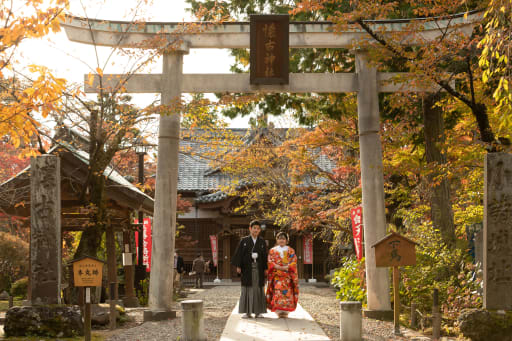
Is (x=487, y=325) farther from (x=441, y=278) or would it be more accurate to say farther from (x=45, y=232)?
(x=45, y=232)

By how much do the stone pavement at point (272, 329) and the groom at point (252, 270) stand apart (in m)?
0.24

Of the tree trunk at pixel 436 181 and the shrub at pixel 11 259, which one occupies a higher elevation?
the tree trunk at pixel 436 181

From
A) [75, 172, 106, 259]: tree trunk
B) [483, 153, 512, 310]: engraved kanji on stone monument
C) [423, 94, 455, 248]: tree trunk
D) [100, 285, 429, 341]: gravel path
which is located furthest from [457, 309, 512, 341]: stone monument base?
[75, 172, 106, 259]: tree trunk

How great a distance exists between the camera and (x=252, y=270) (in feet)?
34.1

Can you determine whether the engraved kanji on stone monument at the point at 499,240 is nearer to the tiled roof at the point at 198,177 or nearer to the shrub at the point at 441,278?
the shrub at the point at 441,278

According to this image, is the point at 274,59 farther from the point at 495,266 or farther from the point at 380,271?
the point at 495,266

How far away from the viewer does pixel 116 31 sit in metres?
11.5

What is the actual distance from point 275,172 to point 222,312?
770cm

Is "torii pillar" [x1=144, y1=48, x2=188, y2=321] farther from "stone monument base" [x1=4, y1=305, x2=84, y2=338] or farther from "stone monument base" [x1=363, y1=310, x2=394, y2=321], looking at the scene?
"stone monument base" [x1=363, y1=310, x2=394, y2=321]

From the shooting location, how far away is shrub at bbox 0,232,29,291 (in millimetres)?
18359

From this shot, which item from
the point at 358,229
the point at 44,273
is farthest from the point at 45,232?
the point at 358,229

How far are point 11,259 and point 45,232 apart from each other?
11.4m

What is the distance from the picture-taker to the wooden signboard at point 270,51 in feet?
36.7

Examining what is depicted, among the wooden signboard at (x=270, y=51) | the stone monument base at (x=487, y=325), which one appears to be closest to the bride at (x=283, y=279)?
the wooden signboard at (x=270, y=51)
